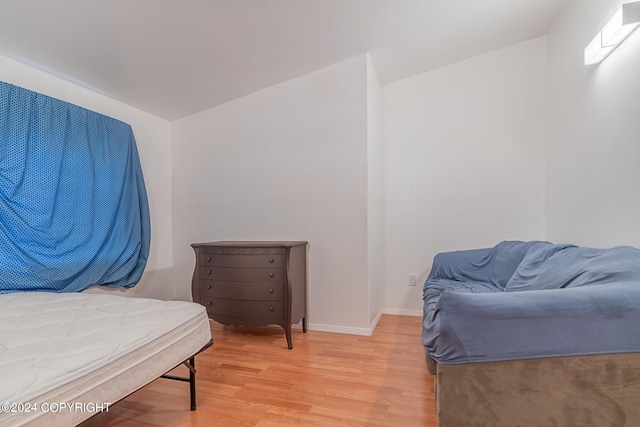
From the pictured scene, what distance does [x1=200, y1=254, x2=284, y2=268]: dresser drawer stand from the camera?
250cm

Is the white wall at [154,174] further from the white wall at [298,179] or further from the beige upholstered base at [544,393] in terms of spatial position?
the beige upholstered base at [544,393]

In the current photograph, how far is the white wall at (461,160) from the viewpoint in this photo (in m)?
2.99

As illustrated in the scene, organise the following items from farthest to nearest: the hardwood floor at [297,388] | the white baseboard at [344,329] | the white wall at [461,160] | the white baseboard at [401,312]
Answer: the white baseboard at [401,312], the white wall at [461,160], the white baseboard at [344,329], the hardwood floor at [297,388]

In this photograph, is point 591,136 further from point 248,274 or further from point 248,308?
point 248,308

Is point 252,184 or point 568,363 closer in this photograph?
point 568,363

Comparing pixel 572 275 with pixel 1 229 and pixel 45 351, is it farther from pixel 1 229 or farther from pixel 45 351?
pixel 1 229

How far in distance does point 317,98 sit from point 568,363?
2627 millimetres

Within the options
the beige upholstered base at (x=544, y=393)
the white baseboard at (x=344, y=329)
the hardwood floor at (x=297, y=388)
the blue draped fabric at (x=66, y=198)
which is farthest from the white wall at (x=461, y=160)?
the blue draped fabric at (x=66, y=198)

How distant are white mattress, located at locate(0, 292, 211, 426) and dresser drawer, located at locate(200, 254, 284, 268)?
85 cm

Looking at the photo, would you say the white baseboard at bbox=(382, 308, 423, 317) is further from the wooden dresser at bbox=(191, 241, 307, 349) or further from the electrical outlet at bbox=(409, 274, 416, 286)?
the wooden dresser at bbox=(191, 241, 307, 349)

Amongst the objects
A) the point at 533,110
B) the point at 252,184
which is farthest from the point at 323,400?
the point at 533,110

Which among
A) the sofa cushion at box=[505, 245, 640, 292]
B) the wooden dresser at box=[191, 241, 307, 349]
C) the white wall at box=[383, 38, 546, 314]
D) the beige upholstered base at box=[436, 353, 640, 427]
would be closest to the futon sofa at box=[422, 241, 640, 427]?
the beige upholstered base at box=[436, 353, 640, 427]

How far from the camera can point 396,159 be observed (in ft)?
11.1

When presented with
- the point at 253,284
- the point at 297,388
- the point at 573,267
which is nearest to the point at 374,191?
the point at 253,284
